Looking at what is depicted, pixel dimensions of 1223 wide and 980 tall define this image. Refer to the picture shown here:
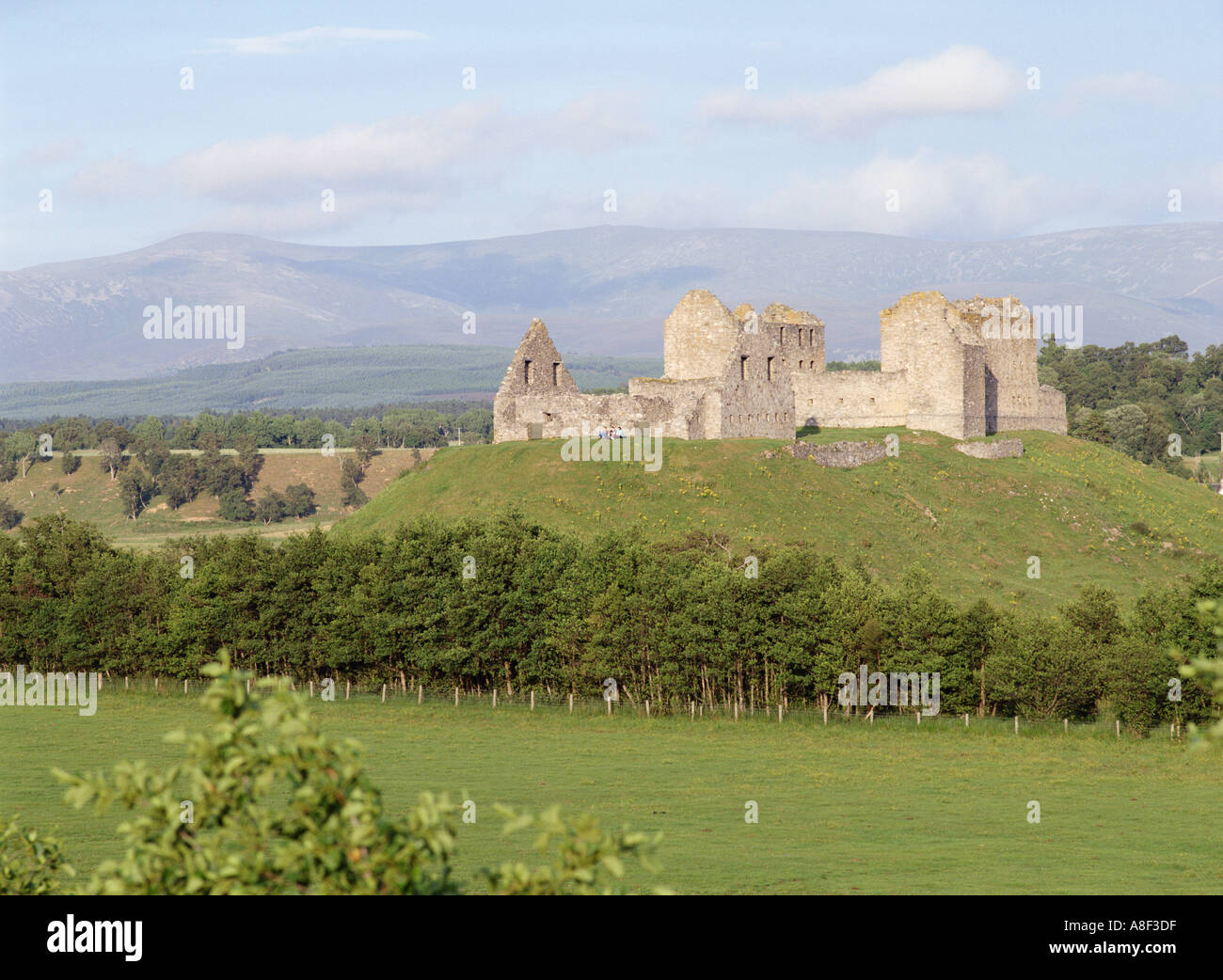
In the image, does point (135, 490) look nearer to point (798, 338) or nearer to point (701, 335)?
point (798, 338)

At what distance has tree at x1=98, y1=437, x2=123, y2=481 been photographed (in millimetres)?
173500

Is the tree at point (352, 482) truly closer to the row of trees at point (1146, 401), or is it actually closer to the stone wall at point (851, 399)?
the row of trees at point (1146, 401)

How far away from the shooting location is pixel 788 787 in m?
45.7

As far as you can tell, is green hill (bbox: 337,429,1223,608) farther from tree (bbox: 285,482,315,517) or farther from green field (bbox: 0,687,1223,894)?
tree (bbox: 285,482,315,517)

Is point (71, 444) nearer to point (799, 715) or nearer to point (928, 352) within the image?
point (928, 352)

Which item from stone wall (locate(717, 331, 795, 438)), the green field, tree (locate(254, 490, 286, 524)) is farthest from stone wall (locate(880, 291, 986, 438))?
tree (locate(254, 490, 286, 524))

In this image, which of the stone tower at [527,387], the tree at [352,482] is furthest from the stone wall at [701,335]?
the tree at [352,482]

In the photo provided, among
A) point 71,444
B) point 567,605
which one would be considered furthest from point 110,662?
point 71,444

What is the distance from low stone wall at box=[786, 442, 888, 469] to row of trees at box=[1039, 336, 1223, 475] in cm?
7247

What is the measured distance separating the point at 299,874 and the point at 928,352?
81.1 m

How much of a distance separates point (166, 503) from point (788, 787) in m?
132

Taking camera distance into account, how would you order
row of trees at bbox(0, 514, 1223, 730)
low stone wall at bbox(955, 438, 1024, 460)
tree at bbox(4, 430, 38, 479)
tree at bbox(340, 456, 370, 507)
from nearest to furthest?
row of trees at bbox(0, 514, 1223, 730) < low stone wall at bbox(955, 438, 1024, 460) < tree at bbox(340, 456, 370, 507) < tree at bbox(4, 430, 38, 479)

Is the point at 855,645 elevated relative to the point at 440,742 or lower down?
elevated
